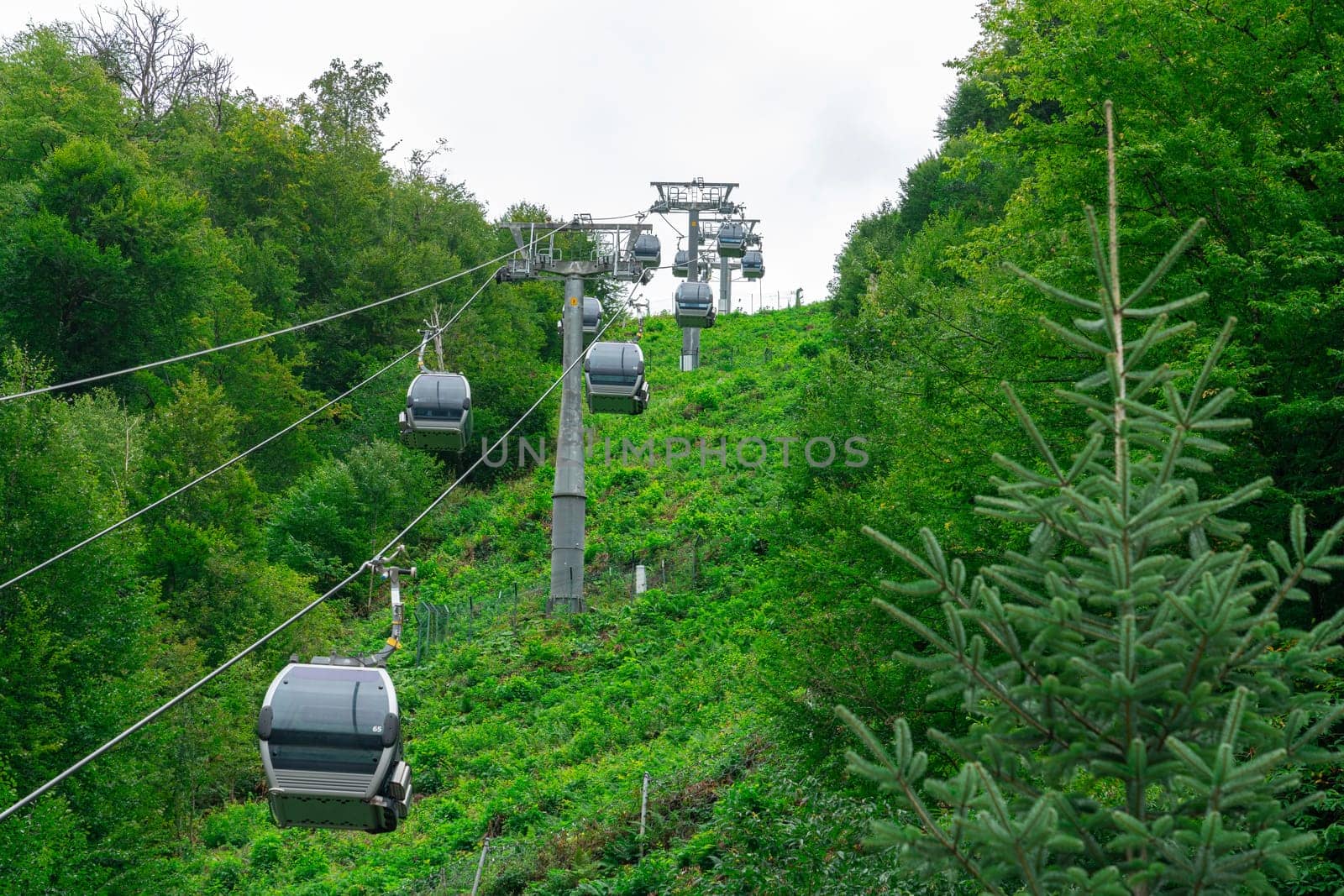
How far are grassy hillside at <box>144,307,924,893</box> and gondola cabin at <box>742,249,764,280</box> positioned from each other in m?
17.4

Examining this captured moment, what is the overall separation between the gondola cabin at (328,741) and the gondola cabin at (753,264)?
4898 centimetres

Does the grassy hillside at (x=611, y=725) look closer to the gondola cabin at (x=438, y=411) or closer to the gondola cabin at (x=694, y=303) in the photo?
the gondola cabin at (x=694, y=303)

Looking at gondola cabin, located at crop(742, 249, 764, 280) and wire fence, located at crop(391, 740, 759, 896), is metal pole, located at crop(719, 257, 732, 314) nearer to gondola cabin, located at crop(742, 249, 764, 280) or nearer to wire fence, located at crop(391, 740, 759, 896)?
gondola cabin, located at crop(742, 249, 764, 280)

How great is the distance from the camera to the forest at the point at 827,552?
19.8ft

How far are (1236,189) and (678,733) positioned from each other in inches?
539

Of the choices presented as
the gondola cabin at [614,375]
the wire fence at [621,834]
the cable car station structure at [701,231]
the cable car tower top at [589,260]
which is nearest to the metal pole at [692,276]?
the cable car station structure at [701,231]

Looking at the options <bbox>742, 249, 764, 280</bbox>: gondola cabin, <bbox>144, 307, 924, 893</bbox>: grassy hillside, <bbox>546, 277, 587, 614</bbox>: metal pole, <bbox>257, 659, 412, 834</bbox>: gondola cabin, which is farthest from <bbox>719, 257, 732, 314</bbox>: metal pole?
<bbox>257, 659, 412, 834</bbox>: gondola cabin

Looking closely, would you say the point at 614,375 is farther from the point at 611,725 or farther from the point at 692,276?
the point at 692,276

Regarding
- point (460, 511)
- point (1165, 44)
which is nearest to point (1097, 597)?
point (1165, 44)

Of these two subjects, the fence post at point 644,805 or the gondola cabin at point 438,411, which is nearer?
the fence post at point 644,805

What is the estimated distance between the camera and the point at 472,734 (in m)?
28.4

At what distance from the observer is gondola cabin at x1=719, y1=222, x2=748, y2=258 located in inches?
2119

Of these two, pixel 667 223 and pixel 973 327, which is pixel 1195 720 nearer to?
pixel 973 327

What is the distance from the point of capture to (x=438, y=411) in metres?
26.3
